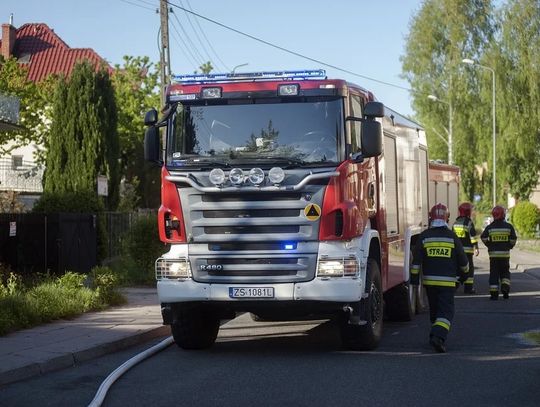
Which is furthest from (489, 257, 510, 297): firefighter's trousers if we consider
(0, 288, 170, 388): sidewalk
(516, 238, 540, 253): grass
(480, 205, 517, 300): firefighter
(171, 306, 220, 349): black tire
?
(516, 238, 540, 253): grass

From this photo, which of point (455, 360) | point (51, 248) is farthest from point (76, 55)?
point (455, 360)

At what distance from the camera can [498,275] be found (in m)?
18.5

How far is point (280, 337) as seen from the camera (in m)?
13.0

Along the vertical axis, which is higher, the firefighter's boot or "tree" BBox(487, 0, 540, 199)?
"tree" BBox(487, 0, 540, 199)

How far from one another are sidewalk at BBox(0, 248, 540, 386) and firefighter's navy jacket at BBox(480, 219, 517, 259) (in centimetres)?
659

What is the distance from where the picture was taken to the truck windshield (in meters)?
11.0

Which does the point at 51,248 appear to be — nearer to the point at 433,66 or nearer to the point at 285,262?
the point at 285,262

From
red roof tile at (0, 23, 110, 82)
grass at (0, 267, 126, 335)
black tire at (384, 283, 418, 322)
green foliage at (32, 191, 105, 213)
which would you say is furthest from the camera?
red roof tile at (0, 23, 110, 82)

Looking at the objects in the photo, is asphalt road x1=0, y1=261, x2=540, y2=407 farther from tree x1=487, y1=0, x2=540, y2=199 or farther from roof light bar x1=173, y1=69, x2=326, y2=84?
tree x1=487, y1=0, x2=540, y2=199

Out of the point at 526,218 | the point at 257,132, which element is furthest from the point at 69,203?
the point at 526,218

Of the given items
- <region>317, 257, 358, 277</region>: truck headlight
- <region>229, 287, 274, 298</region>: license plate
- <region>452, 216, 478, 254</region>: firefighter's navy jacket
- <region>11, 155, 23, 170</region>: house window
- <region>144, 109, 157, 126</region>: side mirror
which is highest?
<region>11, 155, 23, 170</region>: house window

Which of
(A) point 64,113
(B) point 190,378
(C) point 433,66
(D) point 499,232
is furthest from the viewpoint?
(C) point 433,66

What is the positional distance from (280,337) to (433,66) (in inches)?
1912

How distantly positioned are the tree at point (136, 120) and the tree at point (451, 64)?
1903 centimetres
